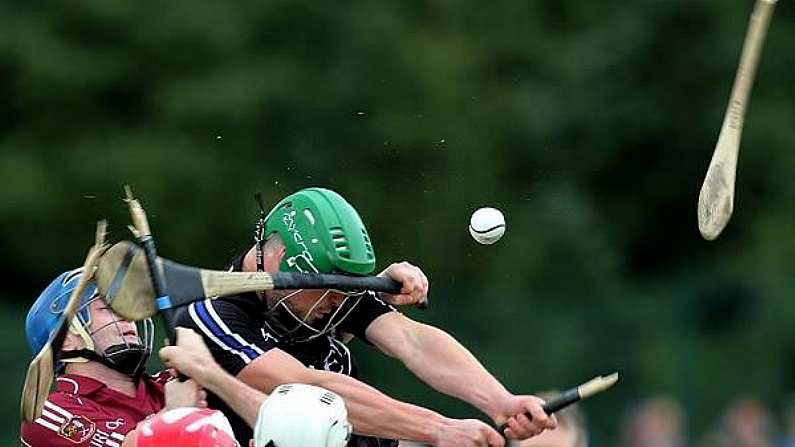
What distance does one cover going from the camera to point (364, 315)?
846 centimetres

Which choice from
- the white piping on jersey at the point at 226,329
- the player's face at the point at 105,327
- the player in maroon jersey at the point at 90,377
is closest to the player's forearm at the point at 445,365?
the white piping on jersey at the point at 226,329

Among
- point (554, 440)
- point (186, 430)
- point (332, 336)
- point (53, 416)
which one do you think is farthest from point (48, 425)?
point (554, 440)

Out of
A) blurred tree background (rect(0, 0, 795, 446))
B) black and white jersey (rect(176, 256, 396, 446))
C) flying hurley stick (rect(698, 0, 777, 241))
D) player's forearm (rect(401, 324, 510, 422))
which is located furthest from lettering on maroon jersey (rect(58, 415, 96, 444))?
blurred tree background (rect(0, 0, 795, 446))

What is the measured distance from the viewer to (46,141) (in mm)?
23078

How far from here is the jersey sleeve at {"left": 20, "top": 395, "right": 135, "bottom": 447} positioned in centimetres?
799

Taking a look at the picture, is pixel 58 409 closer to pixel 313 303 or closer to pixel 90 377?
pixel 90 377

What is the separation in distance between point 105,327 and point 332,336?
0.87 meters

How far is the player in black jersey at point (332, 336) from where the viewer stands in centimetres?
773

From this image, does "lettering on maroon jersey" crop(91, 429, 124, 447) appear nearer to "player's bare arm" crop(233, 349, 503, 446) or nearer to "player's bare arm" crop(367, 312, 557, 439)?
"player's bare arm" crop(233, 349, 503, 446)

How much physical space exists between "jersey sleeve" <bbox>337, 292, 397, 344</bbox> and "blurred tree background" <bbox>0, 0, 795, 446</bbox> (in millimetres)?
9331

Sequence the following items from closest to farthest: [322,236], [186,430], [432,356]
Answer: [186,430]
[322,236]
[432,356]

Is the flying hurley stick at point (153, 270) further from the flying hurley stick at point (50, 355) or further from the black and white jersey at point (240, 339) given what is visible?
the black and white jersey at point (240, 339)

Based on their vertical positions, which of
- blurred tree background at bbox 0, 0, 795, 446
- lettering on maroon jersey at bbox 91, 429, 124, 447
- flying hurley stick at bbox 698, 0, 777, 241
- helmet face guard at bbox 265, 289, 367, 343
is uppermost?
flying hurley stick at bbox 698, 0, 777, 241

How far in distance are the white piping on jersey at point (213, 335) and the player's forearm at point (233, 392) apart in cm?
34
